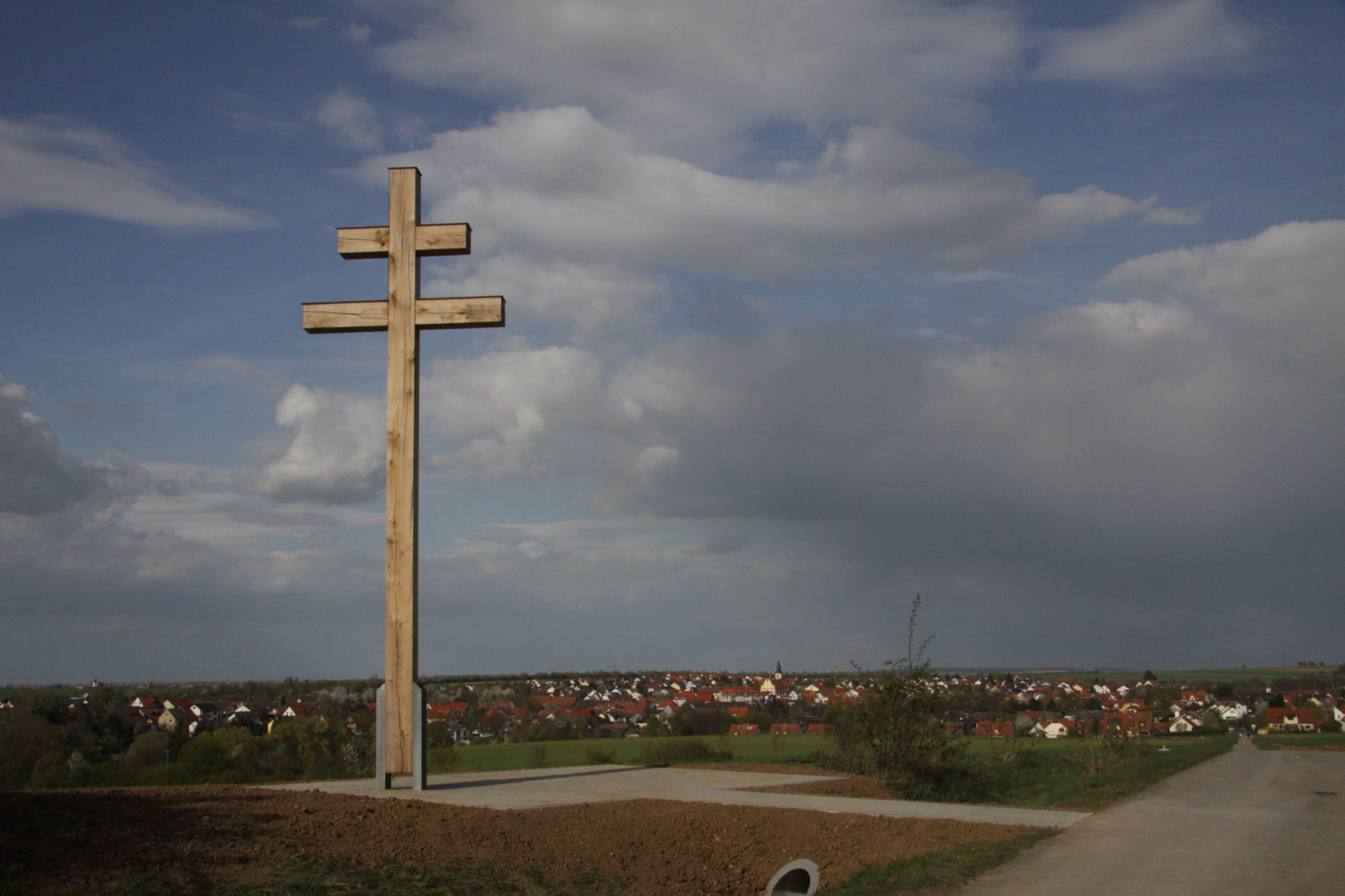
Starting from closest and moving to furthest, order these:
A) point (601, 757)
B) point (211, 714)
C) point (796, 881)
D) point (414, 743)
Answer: point (796, 881) < point (414, 743) < point (601, 757) < point (211, 714)

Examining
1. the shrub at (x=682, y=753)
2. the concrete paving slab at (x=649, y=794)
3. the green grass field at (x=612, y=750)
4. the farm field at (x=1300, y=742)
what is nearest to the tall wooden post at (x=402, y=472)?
the concrete paving slab at (x=649, y=794)

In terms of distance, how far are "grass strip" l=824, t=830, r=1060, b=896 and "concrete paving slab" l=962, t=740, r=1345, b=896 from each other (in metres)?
0.13

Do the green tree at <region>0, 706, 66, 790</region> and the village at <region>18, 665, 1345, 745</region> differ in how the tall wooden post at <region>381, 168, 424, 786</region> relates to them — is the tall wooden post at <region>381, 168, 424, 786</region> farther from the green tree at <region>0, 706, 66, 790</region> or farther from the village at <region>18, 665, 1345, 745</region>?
the green tree at <region>0, 706, 66, 790</region>

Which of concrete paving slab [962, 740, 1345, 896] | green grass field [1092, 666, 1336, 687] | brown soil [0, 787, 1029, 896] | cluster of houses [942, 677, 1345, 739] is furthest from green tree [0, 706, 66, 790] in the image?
green grass field [1092, 666, 1336, 687]

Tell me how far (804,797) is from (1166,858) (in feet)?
11.9

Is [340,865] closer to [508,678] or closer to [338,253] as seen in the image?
[338,253]

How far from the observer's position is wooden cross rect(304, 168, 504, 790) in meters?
9.62

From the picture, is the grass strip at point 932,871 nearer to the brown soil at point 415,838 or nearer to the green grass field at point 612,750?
the brown soil at point 415,838

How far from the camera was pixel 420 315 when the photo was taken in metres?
10.3

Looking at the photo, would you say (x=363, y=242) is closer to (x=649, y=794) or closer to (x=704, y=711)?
(x=649, y=794)

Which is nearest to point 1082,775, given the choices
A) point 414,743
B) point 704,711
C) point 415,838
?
point 414,743

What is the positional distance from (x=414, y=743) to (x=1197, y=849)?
23.3ft

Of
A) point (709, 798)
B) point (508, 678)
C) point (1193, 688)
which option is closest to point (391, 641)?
point (709, 798)

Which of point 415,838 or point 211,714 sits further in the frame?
point 211,714
